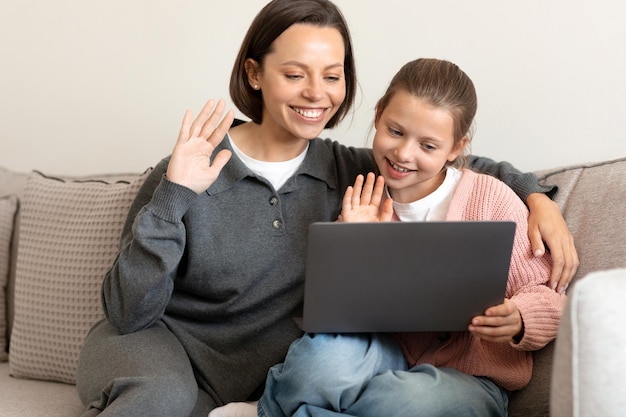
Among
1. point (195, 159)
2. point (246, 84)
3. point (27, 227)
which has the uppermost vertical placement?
point (246, 84)

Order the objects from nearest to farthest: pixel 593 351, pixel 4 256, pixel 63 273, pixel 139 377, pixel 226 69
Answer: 1. pixel 593 351
2. pixel 139 377
3. pixel 63 273
4. pixel 4 256
5. pixel 226 69

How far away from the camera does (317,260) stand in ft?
4.18

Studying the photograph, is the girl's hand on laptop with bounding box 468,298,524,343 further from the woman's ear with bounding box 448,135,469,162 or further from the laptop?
the woman's ear with bounding box 448,135,469,162

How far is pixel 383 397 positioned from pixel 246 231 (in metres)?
0.48

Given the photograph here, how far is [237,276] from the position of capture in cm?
161

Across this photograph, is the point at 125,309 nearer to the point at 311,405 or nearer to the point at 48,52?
the point at 311,405

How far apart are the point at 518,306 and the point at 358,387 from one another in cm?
33

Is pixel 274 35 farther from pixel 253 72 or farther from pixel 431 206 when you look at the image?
pixel 431 206

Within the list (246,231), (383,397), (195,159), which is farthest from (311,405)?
(195,159)

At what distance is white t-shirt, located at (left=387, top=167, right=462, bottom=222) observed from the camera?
1.59 m

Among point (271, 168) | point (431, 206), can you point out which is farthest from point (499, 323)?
point (271, 168)

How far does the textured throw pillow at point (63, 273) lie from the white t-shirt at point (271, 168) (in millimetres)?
308

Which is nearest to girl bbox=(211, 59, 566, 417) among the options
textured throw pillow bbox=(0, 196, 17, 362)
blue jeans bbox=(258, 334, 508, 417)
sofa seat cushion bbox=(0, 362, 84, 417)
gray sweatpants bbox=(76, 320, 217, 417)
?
blue jeans bbox=(258, 334, 508, 417)

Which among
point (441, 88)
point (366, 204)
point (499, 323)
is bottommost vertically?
point (499, 323)
